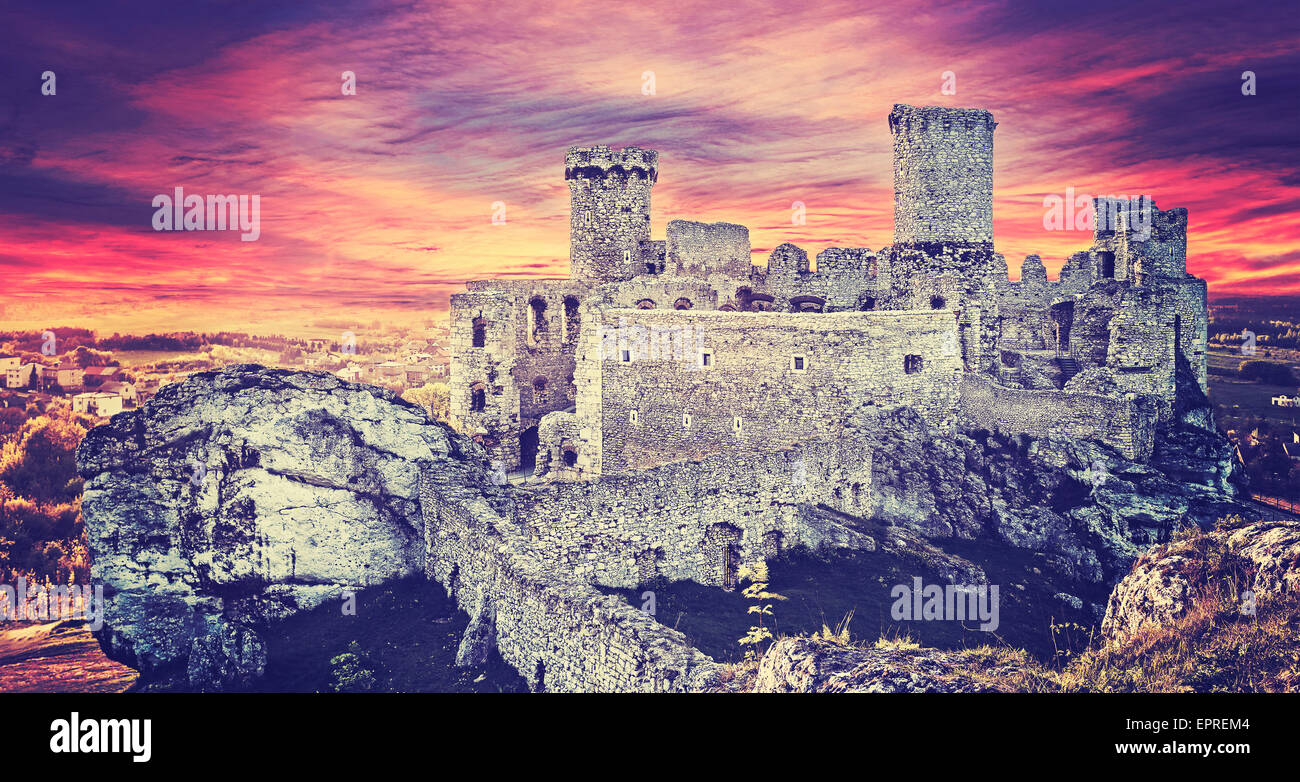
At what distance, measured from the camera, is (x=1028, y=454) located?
2661 cm

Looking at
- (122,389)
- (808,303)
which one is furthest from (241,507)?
(808,303)

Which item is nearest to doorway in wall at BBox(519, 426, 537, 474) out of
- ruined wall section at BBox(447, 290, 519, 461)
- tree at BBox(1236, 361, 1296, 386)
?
ruined wall section at BBox(447, 290, 519, 461)

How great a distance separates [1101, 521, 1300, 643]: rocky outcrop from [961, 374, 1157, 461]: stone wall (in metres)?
14.1

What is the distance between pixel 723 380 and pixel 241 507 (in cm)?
1471

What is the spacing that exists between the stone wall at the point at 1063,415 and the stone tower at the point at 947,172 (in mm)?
7041

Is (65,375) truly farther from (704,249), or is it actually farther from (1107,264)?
(1107,264)

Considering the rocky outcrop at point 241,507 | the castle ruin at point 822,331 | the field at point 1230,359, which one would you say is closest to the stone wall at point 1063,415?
the castle ruin at point 822,331

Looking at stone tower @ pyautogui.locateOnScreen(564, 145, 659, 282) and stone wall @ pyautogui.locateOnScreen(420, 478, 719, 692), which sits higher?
stone tower @ pyautogui.locateOnScreen(564, 145, 659, 282)

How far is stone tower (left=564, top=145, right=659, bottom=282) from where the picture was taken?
34219 mm

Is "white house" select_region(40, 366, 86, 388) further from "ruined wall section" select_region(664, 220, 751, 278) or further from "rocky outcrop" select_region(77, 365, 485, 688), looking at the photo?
"ruined wall section" select_region(664, 220, 751, 278)

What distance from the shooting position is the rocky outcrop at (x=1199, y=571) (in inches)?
427

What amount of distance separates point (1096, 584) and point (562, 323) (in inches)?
863
